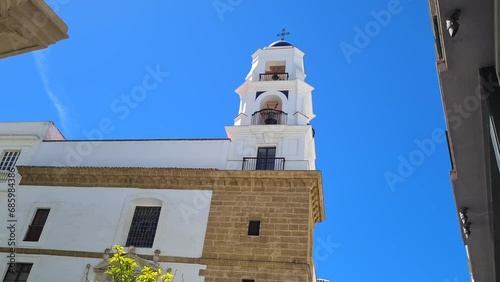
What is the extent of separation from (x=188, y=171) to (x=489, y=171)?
1292 centimetres

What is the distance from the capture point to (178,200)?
17906mm

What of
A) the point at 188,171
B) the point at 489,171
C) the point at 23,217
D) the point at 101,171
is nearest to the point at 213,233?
the point at 188,171

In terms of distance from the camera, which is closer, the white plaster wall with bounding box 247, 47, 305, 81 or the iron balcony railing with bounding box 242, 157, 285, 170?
the iron balcony railing with bounding box 242, 157, 285, 170

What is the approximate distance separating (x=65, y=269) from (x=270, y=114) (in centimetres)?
1083

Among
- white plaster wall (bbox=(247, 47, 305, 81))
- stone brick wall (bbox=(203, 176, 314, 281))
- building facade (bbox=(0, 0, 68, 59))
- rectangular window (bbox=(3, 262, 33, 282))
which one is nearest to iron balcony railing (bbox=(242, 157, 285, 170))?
stone brick wall (bbox=(203, 176, 314, 281))

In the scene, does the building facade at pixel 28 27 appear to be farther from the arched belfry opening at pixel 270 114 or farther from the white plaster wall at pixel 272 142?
the arched belfry opening at pixel 270 114

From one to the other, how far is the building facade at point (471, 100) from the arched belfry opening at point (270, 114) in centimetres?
1122

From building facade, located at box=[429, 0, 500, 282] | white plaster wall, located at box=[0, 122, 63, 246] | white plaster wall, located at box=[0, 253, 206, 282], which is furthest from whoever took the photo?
white plaster wall, located at box=[0, 122, 63, 246]

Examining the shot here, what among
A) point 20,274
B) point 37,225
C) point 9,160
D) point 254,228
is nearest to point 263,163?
point 254,228

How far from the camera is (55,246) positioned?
1750 cm

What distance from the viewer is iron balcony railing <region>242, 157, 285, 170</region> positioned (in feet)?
60.4

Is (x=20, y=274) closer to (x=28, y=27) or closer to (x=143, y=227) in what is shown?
(x=143, y=227)

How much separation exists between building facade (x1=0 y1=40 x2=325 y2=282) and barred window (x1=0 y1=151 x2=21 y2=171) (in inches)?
2.7

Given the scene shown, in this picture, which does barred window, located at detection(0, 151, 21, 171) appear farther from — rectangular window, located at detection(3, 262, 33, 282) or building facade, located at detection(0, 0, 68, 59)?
building facade, located at detection(0, 0, 68, 59)
